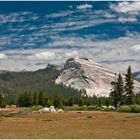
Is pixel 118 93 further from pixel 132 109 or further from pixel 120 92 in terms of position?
pixel 132 109

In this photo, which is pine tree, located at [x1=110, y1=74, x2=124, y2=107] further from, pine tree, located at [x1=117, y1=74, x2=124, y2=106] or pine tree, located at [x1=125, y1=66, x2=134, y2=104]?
pine tree, located at [x1=125, y1=66, x2=134, y2=104]

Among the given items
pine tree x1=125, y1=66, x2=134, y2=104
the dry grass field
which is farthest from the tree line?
the dry grass field

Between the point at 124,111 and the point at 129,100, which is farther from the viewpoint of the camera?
the point at 129,100

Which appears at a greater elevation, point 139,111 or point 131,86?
point 131,86

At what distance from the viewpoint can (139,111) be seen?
13025cm

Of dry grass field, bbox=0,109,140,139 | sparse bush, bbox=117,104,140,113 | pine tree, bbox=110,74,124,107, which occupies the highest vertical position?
pine tree, bbox=110,74,124,107

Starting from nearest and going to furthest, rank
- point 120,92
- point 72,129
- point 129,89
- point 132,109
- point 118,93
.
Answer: point 72,129, point 132,109, point 129,89, point 120,92, point 118,93

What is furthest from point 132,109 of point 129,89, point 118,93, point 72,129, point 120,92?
point 72,129

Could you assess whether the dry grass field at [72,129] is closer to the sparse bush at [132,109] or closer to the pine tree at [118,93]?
the sparse bush at [132,109]

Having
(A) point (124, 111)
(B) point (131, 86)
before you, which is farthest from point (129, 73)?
(A) point (124, 111)

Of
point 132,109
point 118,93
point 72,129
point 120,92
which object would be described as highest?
point 120,92

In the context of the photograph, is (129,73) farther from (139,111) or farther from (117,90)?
(139,111)

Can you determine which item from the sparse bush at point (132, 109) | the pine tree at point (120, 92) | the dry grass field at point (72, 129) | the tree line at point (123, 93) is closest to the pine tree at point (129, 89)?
the tree line at point (123, 93)

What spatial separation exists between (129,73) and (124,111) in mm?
33747
